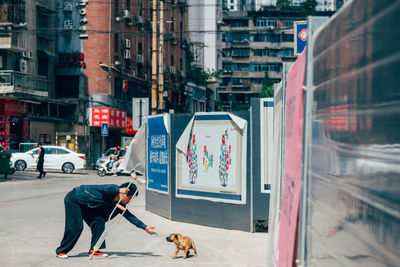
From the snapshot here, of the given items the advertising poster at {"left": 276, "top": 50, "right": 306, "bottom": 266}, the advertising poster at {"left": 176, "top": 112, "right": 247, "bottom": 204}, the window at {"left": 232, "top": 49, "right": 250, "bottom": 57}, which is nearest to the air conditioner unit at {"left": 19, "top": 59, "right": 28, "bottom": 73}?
the advertising poster at {"left": 176, "top": 112, "right": 247, "bottom": 204}

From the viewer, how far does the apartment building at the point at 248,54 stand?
313 feet

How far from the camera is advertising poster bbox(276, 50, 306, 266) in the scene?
3301 millimetres

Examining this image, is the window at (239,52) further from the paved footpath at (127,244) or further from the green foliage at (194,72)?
the paved footpath at (127,244)

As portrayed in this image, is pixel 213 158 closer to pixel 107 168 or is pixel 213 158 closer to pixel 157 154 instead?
pixel 157 154

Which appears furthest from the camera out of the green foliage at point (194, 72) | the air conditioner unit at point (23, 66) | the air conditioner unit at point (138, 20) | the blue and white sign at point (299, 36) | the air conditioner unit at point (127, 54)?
the green foliage at point (194, 72)

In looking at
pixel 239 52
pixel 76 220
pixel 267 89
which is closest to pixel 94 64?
pixel 76 220

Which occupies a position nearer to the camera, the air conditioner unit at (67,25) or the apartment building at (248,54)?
the air conditioner unit at (67,25)

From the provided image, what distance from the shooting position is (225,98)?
97.3 metres

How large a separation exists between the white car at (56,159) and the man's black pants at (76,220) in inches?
1088

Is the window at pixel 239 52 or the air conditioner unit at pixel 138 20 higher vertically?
the window at pixel 239 52

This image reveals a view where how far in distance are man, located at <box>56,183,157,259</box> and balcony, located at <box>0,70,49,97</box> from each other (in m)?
29.3

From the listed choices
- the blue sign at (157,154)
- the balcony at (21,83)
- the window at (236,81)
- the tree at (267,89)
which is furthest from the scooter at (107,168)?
the window at (236,81)

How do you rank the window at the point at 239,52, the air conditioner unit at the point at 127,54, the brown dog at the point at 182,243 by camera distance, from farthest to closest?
the window at the point at 239,52 → the air conditioner unit at the point at 127,54 → the brown dog at the point at 182,243

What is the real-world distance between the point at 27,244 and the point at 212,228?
3631mm
